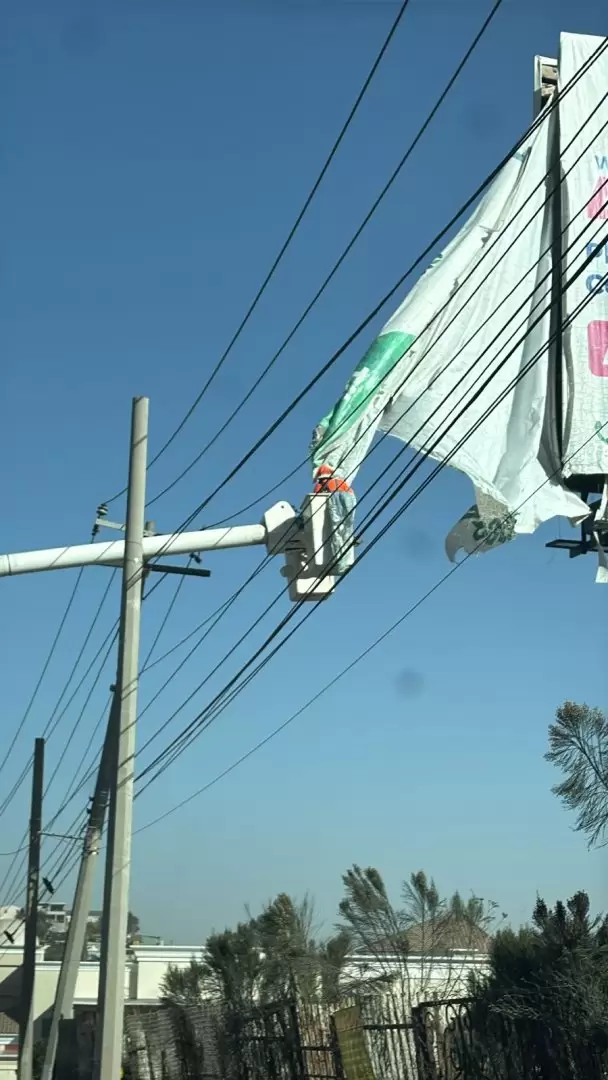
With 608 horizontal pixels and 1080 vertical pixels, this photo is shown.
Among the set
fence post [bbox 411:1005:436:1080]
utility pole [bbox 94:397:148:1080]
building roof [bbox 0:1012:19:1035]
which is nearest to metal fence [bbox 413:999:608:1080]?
fence post [bbox 411:1005:436:1080]

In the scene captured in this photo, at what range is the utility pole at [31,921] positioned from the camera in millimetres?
25408

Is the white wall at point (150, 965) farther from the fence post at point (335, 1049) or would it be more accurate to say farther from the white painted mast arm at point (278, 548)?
the white painted mast arm at point (278, 548)

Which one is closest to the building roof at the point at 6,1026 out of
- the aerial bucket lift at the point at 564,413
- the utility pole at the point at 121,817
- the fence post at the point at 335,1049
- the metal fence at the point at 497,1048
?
the fence post at the point at 335,1049

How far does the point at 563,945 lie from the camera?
43.0 feet

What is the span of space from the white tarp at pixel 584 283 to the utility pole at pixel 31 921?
1690cm

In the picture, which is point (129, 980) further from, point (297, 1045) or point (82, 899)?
point (297, 1045)

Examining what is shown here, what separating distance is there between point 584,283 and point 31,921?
19.5 metres

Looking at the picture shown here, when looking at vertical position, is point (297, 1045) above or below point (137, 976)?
below

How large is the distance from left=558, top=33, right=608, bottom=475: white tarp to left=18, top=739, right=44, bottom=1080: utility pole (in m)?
16.9

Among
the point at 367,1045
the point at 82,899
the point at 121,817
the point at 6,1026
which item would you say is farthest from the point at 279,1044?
the point at 6,1026

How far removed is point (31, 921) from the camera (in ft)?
92.7

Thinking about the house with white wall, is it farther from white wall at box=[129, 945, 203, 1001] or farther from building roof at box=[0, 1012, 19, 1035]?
building roof at box=[0, 1012, 19, 1035]

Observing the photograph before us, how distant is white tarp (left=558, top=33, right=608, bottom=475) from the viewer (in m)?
15.6

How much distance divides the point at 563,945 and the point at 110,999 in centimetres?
524
